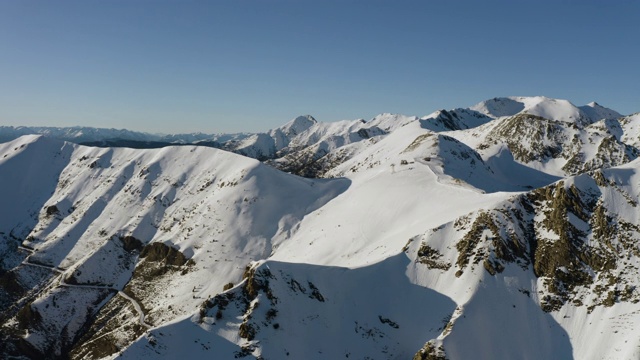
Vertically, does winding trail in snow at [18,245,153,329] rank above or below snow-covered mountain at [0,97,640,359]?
below

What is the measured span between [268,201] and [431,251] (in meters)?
65.0

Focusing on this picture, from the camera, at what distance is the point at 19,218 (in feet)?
478

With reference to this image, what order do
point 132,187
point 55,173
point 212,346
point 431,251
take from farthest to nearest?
point 55,173 → point 132,187 → point 431,251 → point 212,346

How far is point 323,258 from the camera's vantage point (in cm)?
8025

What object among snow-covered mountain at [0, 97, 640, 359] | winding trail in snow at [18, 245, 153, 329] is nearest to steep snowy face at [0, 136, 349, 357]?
winding trail in snow at [18, 245, 153, 329]

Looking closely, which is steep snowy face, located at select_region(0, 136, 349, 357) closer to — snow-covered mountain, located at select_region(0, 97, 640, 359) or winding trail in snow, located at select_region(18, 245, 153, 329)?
winding trail in snow, located at select_region(18, 245, 153, 329)

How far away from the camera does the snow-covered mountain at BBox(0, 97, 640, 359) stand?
173 ft

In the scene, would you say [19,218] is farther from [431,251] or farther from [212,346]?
[431,251]

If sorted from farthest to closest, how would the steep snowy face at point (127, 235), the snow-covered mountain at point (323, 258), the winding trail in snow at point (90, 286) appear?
the steep snowy face at point (127, 235), the winding trail in snow at point (90, 286), the snow-covered mountain at point (323, 258)

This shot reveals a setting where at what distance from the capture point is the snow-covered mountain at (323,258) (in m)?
52.8

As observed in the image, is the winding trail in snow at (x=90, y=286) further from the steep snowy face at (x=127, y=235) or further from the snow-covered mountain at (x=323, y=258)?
the snow-covered mountain at (x=323, y=258)

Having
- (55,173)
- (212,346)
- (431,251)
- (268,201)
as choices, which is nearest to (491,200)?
(431,251)

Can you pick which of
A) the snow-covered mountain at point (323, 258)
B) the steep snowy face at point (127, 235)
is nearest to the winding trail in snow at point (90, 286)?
the steep snowy face at point (127, 235)

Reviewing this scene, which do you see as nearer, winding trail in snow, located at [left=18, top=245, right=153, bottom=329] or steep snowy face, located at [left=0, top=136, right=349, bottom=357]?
winding trail in snow, located at [left=18, top=245, right=153, bottom=329]
